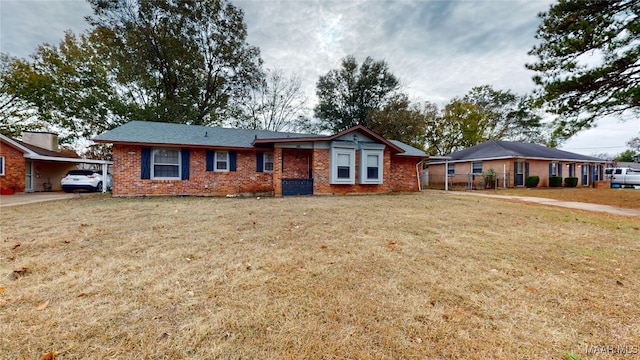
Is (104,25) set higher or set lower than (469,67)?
higher

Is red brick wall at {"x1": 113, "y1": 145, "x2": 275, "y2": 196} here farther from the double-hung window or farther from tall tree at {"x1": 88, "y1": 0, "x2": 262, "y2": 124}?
tall tree at {"x1": 88, "y1": 0, "x2": 262, "y2": 124}

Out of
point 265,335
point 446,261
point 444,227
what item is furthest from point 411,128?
point 265,335

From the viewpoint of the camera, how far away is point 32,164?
14977mm

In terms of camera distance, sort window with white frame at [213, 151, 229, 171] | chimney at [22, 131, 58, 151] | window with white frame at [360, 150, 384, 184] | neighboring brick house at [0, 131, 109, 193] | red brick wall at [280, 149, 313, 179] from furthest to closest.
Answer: chimney at [22, 131, 58, 151] < red brick wall at [280, 149, 313, 179] < window with white frame at [360, 150, 384, 184] < neighboring brick house at [0, 131, 109, 193] < window with white frame at [213, 151, 229, 171]

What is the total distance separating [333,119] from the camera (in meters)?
27.0

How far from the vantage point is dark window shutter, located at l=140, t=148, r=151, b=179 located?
11.3 metres

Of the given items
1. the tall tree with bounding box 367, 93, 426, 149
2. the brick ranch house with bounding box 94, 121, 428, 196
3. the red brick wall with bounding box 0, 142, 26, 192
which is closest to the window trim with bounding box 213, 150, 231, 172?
the brick ranch house with bounding box 94, 121, 428, 196

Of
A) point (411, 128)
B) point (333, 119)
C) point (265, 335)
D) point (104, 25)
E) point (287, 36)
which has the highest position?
point (104, 25)

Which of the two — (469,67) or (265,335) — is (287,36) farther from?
(265,335)

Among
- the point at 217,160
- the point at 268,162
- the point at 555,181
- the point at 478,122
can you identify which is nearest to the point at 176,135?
the point at 217,160

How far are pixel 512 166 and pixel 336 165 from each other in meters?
14.8

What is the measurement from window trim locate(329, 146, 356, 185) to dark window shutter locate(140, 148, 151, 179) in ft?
28.0

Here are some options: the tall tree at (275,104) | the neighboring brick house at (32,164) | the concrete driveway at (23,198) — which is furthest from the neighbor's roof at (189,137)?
the tall tree at (275,104)

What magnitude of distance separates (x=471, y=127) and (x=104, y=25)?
33.4 metres
